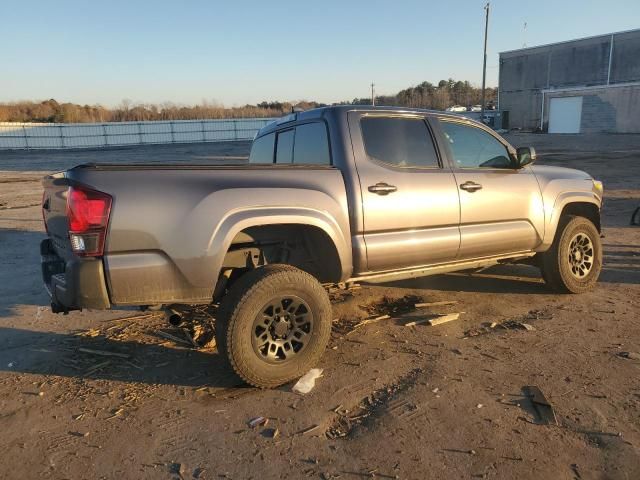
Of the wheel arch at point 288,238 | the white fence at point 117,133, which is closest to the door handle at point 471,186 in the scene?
the wheel arch at point 288,238

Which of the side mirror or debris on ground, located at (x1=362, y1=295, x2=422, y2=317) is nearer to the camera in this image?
the side mirror

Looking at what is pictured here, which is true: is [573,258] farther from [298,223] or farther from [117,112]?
[117,112]

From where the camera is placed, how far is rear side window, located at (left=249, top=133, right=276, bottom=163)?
16.8 feet

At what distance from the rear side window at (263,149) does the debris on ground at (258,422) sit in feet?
9.02

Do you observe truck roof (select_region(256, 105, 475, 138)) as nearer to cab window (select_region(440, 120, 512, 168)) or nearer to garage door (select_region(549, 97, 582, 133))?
cab window (select_region(440, 120, 512, 168))

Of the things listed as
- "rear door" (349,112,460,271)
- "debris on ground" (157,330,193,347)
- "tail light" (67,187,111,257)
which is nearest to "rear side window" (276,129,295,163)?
"rear door" (349,112,460,271)

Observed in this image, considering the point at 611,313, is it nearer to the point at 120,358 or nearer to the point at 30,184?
the point at 120,358

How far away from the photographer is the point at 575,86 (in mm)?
51375

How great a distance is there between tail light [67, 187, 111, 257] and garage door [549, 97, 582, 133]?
51191 mm

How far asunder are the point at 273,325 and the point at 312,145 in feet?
5.36

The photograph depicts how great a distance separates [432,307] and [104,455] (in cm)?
345

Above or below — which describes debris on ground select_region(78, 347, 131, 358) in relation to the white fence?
below

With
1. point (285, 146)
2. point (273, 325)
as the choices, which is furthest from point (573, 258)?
point (273, 325)

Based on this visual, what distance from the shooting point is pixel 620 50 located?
1885 inches
